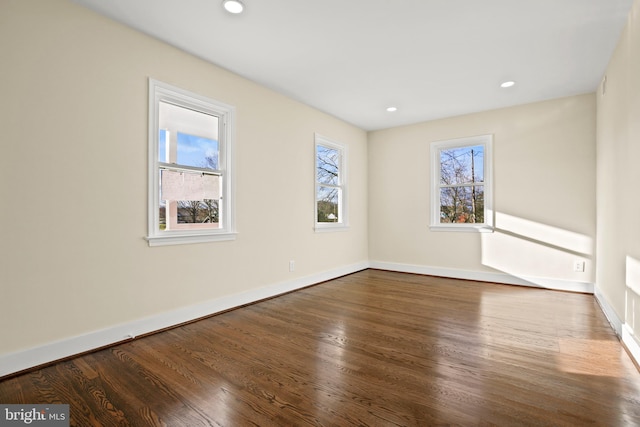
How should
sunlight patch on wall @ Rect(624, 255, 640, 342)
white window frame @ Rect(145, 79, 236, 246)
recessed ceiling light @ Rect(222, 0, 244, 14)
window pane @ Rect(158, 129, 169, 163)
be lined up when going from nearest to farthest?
sunlight patch on wall @ Rect(624, 255, 640, 342) → recessed ceiling light @ Rect(222, 0, 244, 14) → white window frame @ Rect(145, 79, 236, 246) → window pane @ Rect(158, 129, 169, 163)

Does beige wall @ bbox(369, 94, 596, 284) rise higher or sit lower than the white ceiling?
lower

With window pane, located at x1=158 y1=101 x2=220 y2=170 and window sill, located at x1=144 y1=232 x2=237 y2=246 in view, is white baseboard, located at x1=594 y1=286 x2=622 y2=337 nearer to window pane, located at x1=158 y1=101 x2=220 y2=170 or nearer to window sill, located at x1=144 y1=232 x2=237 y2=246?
window sill, located at x1=144 y1=232 x2=237 y2=246

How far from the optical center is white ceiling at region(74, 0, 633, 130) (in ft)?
7.86

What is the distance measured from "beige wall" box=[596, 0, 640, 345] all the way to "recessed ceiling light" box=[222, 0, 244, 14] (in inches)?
110

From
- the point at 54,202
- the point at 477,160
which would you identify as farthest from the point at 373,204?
the point at 54,202

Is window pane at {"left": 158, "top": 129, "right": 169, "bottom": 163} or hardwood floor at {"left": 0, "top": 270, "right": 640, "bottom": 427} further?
window pane at {"left": 158, "top": 129, "right": 169, "bottom": 163}

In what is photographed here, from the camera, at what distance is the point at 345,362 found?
2.16m

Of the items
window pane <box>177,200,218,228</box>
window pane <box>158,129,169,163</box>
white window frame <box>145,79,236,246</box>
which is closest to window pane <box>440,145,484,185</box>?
white window frame <box>145,79,236,246</box>

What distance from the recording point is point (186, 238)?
119 inches

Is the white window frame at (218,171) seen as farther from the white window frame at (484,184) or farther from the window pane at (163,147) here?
the white window frame at (484,184)

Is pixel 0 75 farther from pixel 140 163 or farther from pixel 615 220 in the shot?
pixel 615 220

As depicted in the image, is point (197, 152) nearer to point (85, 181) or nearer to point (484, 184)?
point (85, 181)

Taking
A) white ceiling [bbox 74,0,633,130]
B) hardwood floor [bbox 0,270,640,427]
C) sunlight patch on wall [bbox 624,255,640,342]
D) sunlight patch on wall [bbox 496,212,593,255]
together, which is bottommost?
hardwood floor [bbox 0,270,640,427]

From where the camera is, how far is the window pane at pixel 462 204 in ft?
16.0
